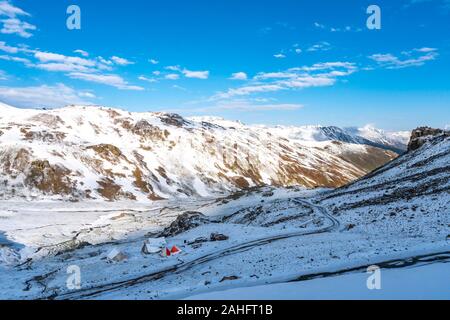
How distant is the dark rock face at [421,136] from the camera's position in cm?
10788

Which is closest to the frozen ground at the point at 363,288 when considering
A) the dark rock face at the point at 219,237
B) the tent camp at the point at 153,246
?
the dark rock face at the point at 219,237

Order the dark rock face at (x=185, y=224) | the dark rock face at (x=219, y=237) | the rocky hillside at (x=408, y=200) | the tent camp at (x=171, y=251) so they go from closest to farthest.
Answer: the rocky hillside at (x=408, y=200)
the tent camp at (x=171, y=251)
the dark rock face at (x=219, y=237)
the dark rock face at (x=185, y=224)

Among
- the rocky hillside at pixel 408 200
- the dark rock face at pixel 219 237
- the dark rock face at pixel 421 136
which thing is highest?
the dark rock face at pixel 421 136

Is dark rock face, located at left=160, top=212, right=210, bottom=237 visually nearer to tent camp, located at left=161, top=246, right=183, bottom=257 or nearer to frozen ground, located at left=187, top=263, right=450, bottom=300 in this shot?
tent camp, located at left=161, top=246, right=183, bottom=257

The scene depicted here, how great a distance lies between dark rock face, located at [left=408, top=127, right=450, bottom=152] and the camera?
107875 mm

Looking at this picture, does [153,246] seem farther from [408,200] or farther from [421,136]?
[421,136]

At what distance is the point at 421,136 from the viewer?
11306cm

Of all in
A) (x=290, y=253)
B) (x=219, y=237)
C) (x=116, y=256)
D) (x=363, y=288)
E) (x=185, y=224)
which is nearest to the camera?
(x=363, y=288)

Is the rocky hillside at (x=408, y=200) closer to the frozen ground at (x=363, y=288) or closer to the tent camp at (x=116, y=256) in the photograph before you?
the frozen ground at (x=363, y=288)

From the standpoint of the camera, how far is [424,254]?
31.3 meters

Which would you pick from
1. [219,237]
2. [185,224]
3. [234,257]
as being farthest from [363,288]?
[185,224]

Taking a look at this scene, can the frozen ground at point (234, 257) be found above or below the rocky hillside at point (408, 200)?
below

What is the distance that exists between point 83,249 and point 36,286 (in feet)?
77.9
